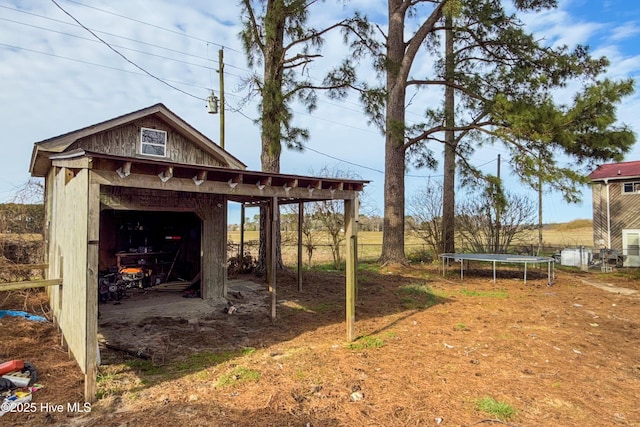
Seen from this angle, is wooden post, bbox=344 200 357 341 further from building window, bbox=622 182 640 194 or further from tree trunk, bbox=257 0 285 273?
building window, bbox=622 182 640 194

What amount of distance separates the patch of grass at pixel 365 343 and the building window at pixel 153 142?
5902mm

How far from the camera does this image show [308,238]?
1466cm

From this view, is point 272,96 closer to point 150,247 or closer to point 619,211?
point 150,247

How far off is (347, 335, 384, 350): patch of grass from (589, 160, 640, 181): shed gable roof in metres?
17.1

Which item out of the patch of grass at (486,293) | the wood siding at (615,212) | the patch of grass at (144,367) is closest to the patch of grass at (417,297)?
the patch of grass at (486,293)

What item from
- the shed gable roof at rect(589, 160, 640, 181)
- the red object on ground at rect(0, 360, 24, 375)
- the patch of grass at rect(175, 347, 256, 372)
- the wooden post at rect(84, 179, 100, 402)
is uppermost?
the shed gable roof at rect(589, 160, 640, 181)

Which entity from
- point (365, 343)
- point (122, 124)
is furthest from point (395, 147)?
point (365, 343)

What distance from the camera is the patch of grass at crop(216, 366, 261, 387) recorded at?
4.29 meters

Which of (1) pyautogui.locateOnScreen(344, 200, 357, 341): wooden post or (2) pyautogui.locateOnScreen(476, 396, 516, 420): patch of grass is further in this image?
(1) pyautogui.locateOnScreen(344, 200, 357, 341): wooden post

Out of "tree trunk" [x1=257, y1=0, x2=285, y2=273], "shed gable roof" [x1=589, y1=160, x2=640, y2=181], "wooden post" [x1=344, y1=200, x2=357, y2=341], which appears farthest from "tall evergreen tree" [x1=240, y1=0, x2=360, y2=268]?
"shed gable roof" [x1=589, y1=160, x2=640, y2=181]

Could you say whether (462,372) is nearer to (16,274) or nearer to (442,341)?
(442,341)

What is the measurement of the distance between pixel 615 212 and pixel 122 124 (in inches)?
839

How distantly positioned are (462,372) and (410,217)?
13151 mm

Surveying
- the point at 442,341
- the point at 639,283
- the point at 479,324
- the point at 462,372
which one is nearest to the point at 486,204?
the point at 639,283
